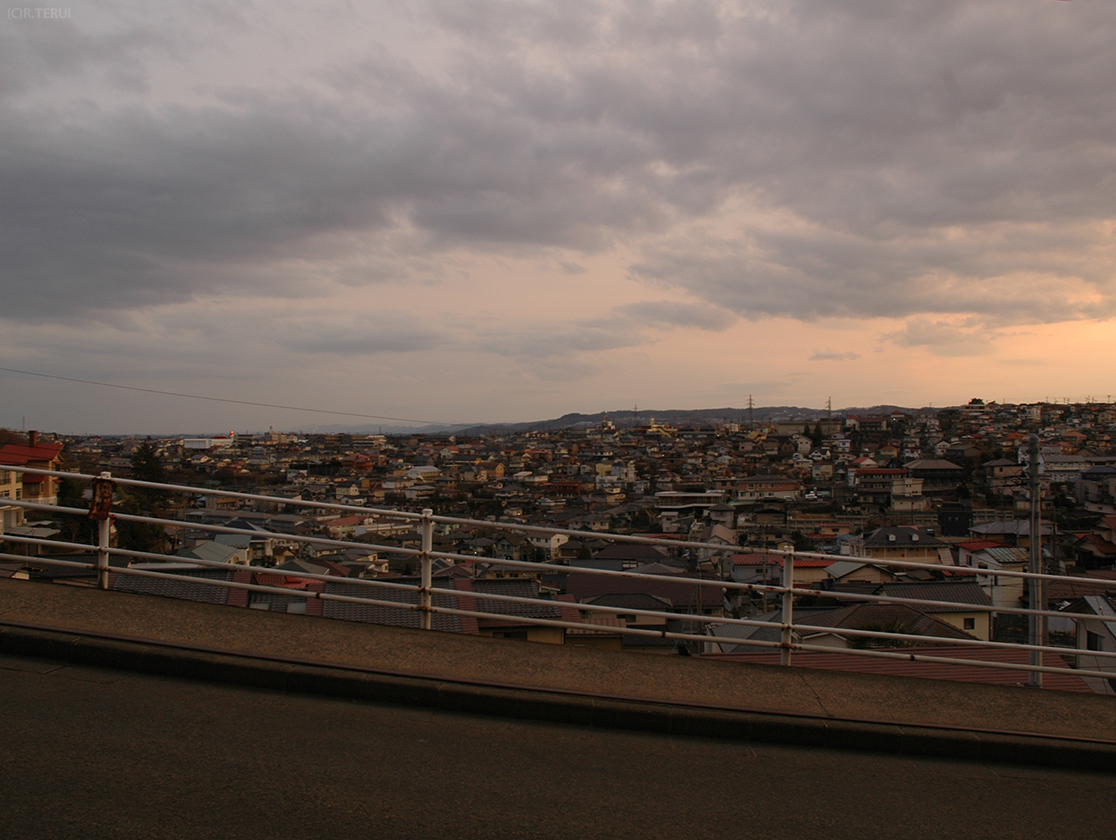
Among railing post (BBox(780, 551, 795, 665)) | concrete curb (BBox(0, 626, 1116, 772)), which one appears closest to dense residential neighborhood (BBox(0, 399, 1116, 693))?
railing post (BBox(780, 551, 795, 665))

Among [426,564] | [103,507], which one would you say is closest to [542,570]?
[426,564]

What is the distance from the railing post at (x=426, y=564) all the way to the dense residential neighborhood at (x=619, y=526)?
24 centimetres

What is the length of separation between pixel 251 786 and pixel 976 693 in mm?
4226

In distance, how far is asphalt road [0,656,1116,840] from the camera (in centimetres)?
300

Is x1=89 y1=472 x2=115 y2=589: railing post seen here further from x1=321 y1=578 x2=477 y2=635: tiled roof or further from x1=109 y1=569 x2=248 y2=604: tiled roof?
x1=109 y1=569 x2=248 y2=604: tiled roof

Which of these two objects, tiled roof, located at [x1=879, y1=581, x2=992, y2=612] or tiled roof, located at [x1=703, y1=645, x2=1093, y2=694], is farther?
tiled roof, located at [x1=879, y1=581, x2=992, y2=612]

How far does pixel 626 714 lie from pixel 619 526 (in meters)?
32.4

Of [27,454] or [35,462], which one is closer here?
[27,454]

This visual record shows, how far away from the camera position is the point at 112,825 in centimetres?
286

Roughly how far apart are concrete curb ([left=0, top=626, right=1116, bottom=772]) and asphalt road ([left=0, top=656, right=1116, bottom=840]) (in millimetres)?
70

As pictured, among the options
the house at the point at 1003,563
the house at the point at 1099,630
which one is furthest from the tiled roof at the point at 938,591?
the house at the point at 1003,563

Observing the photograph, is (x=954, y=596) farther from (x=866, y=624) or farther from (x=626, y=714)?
(x=626, y=714)

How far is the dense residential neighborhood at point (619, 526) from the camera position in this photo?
8453 millimetres

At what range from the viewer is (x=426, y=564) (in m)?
4.93
